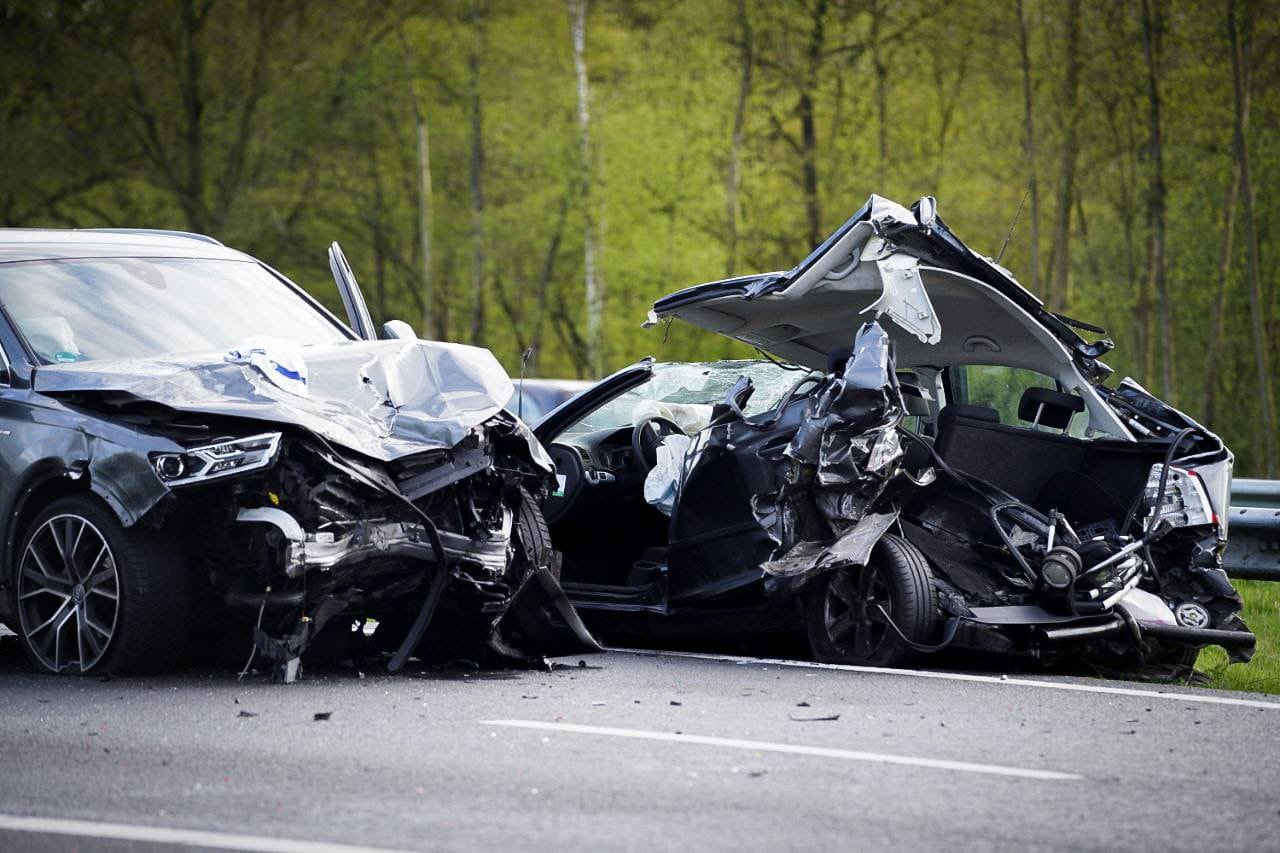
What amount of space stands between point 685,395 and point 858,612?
1.92 metres

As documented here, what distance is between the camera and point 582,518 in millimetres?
8992

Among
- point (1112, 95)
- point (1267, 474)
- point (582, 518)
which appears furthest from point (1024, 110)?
point (582, 518)

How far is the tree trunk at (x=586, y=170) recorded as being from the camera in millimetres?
43500

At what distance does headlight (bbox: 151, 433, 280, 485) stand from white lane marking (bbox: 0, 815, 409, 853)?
219 centimetres

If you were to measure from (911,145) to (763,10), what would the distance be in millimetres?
5029

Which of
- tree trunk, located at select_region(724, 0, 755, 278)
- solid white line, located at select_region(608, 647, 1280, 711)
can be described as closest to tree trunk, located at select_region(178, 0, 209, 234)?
tree trunk, located at select_region(724, 0, 755, 278)

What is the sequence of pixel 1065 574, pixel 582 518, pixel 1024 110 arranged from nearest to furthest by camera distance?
pixel 1065 574 < pixel 582 518 < pixel 1024 110

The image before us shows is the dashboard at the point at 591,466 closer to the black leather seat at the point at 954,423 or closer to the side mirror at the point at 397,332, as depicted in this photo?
the side mirror at the point at 397,332

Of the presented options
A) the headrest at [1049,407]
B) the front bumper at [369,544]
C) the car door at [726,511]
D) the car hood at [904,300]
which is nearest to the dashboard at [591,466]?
the car door at [726,511]

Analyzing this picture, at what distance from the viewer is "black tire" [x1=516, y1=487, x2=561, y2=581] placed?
309 inches

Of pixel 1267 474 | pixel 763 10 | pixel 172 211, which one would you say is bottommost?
pixel 1267 474

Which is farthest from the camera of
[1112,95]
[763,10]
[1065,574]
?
[763,10]

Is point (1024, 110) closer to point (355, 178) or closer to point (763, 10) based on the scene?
point (763, 10)

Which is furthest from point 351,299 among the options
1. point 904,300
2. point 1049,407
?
Answer: point 1049,407
